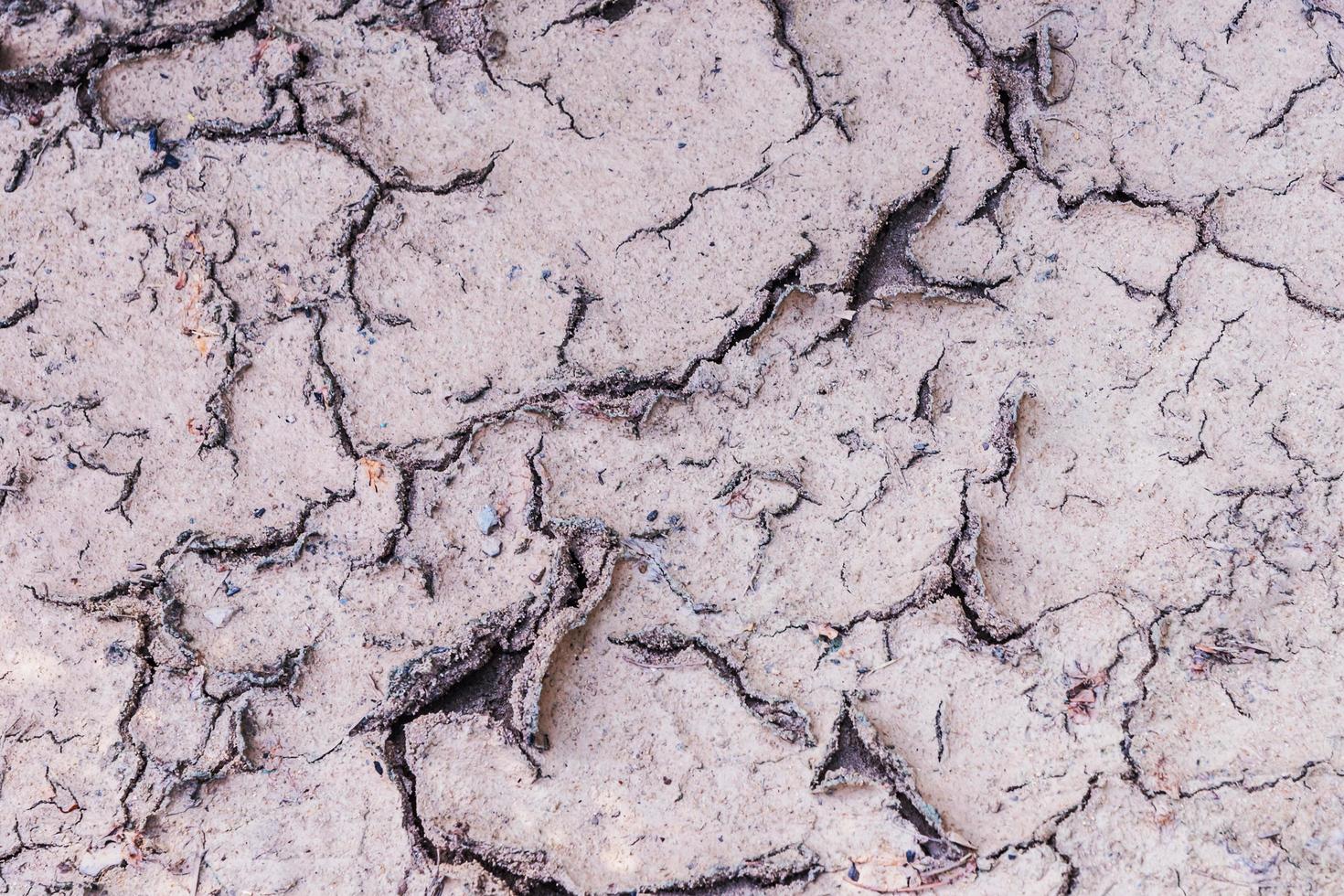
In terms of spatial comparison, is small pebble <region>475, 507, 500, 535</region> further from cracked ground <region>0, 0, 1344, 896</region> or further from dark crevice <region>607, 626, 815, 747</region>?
dark crevice <region>607, 626, 815, 747</region>

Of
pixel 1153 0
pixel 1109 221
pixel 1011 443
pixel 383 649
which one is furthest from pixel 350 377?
pixel 1153 0

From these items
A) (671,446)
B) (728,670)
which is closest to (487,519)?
(671,446)

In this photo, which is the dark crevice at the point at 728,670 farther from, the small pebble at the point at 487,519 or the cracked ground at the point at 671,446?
the small pebble at the point at 487,519

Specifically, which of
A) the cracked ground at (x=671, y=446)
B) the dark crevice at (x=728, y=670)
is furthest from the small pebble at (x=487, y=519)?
the dark crevice at (x=728, y=670)

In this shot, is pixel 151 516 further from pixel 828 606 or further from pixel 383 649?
pixel 828 606

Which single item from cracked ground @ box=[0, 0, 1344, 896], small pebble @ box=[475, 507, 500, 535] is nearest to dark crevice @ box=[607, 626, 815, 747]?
cracked ground @ box=[0, 0, 1344, 896]

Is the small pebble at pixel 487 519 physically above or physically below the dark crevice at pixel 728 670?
above
